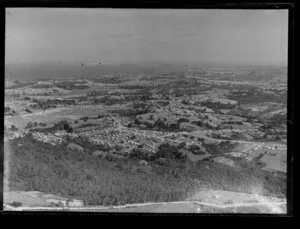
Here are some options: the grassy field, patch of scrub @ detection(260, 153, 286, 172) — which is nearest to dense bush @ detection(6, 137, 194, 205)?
the grassy field

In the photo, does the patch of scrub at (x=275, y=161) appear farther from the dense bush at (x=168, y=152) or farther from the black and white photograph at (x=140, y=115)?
the dense bush at (x=168, y=152)

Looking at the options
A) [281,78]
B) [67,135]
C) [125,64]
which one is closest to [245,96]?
[281,78]

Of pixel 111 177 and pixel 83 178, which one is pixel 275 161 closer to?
pixel 111 177

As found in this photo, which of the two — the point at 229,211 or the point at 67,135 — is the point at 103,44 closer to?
the point at 67,135

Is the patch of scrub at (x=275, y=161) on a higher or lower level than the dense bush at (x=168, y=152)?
lower

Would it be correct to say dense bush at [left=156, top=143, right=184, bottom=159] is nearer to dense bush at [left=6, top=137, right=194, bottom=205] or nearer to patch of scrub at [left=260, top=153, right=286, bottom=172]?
dense bush at [left=6, top=137, right=194, bottom=205]

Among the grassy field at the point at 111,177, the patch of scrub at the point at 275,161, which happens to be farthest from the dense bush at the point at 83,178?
the patch of scrub at the point at 275,161

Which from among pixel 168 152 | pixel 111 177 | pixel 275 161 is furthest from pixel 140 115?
pixel 275 161
